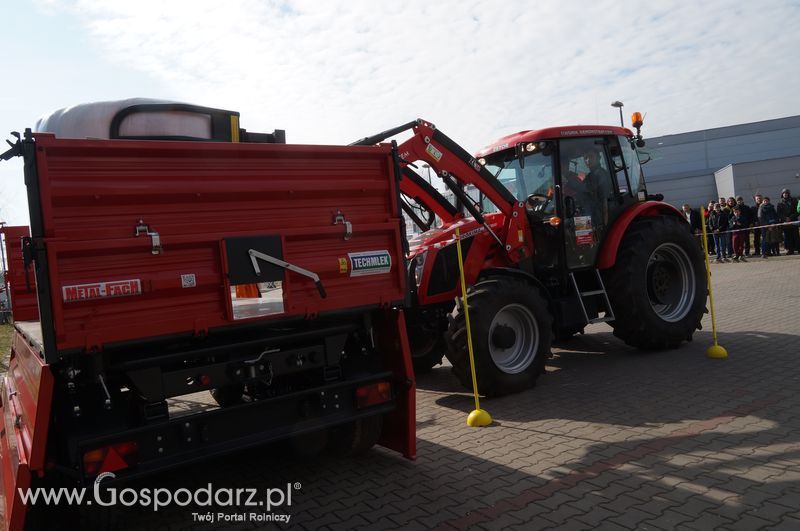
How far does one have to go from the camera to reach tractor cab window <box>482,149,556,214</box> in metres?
6.98

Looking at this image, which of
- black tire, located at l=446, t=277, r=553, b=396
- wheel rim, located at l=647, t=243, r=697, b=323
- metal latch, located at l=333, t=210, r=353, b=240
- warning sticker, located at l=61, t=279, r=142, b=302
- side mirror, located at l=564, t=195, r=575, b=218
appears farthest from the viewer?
wheel rim, located at l=647, t=243, r=697, b=323

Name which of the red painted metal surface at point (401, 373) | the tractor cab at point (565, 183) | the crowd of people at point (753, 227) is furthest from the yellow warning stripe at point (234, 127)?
Answer: the crowd of people at point (753, 227)

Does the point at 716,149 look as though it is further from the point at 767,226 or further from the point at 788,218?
the point at 767,226

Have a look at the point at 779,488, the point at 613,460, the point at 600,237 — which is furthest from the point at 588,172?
the point at 779,488

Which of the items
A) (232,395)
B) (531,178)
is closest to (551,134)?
(531,178)

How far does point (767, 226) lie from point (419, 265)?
14.6 meters

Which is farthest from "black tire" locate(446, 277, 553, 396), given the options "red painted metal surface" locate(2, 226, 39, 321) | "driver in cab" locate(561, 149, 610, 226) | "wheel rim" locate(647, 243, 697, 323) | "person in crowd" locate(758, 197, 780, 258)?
"person in crowd" locate(758, 197, 780, 258)

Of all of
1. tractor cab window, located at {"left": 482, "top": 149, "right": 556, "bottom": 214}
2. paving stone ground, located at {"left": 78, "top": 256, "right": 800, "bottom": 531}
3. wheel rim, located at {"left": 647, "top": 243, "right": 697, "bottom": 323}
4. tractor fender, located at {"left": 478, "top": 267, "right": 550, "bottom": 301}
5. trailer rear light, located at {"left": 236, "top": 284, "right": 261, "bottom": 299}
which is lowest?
paving stone ground, located at {"left": 78, "top": 256, "right": 800, "bottom": 531}

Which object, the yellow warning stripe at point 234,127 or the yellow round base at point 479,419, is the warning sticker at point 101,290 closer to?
the yellow warning stripe at point 234,127

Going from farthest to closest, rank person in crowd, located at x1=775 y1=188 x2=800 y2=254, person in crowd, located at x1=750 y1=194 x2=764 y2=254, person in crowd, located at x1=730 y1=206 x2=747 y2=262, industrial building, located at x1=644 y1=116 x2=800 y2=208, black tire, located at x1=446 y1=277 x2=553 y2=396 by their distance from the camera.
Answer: industrial building, located at x1=644 y1=116 x2=800 y2=208, person in crowd, located at x1=750 y1=194 x2=764 y2=254, person in crowd, located at x1=730 y1=206 x2=747 y2=262, person in crowd, located at x1=775 y1=188 x2=800 y2=254, black tire, located at x1=446 y1=277 x2=553 y2=396

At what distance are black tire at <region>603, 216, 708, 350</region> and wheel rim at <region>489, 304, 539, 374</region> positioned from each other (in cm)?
142

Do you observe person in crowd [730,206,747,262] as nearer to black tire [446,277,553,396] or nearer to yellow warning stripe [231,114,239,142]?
black tire [446,277,553,396]

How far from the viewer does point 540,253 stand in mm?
7020

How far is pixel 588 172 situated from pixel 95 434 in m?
5.95
